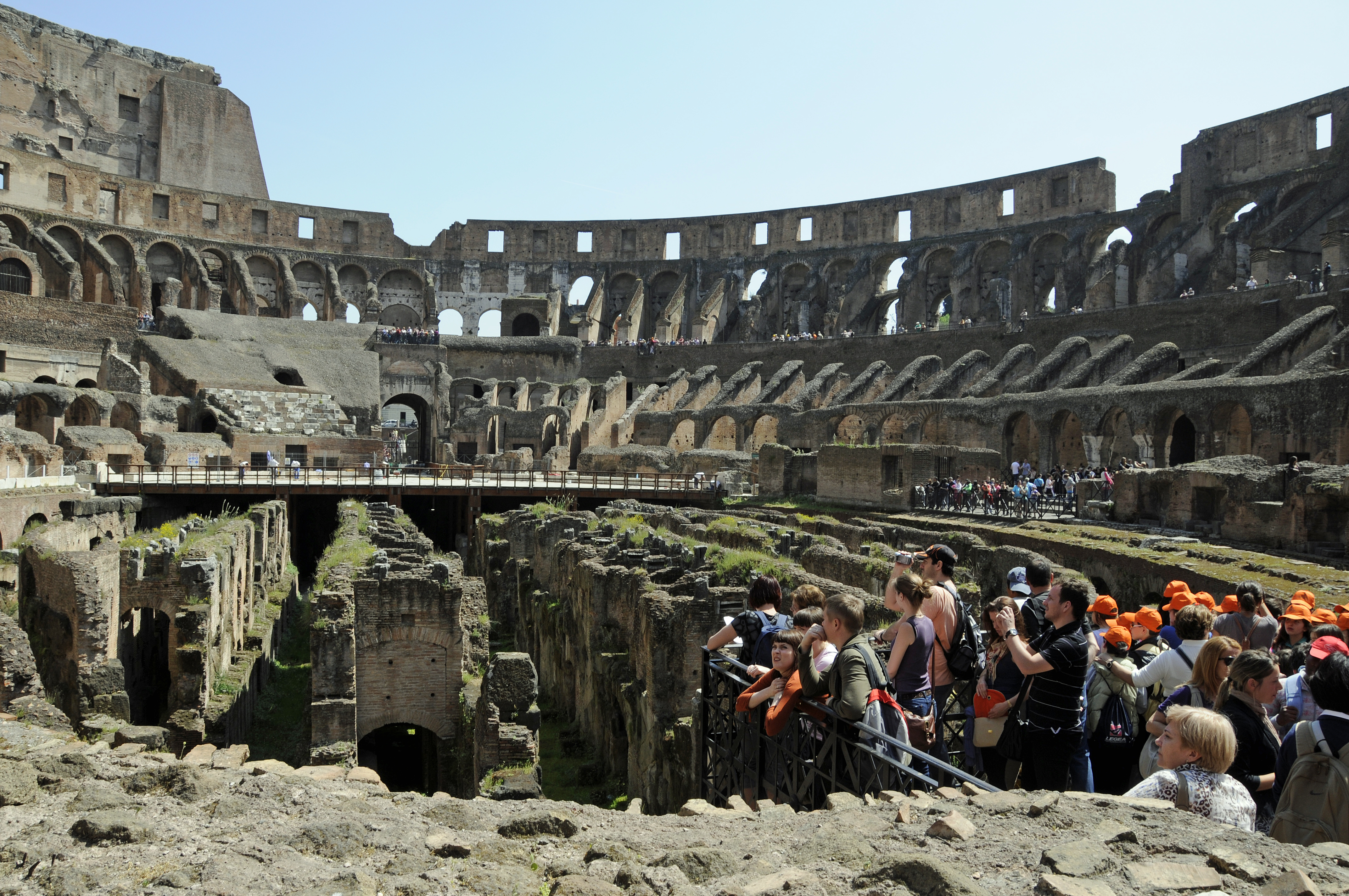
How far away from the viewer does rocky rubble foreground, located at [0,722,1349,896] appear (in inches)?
155

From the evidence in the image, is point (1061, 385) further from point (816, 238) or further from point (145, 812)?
point (145, 812)

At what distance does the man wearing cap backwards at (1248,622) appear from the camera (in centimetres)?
648

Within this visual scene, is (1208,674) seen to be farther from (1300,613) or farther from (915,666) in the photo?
(1300,613)

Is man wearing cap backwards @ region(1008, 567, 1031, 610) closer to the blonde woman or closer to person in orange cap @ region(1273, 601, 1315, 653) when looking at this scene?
person in orange cap @ region(1273, 601, 1315, 653)

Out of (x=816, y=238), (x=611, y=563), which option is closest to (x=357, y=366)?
(x=816, y=238)

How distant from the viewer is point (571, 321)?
5691cm

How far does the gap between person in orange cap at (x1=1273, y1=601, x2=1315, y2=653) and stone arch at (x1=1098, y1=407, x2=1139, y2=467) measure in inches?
863

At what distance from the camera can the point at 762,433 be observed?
42.0m

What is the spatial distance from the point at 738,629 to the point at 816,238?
5275 cm

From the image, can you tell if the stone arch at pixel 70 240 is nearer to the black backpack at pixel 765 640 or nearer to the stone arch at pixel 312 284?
the stone arch at pixel 312 284

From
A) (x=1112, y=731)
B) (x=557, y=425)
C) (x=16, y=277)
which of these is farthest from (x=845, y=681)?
(x=16, y=277)

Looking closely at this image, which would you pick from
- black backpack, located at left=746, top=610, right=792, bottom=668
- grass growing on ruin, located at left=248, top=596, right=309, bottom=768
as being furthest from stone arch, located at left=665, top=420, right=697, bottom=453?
black backpack, located at left=746, top=610, right=792, bottom=668

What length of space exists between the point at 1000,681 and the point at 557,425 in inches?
1609

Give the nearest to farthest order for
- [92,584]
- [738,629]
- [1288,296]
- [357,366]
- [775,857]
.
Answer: [775,857], [738,629], [92,584], [1288,296], [357,366]
